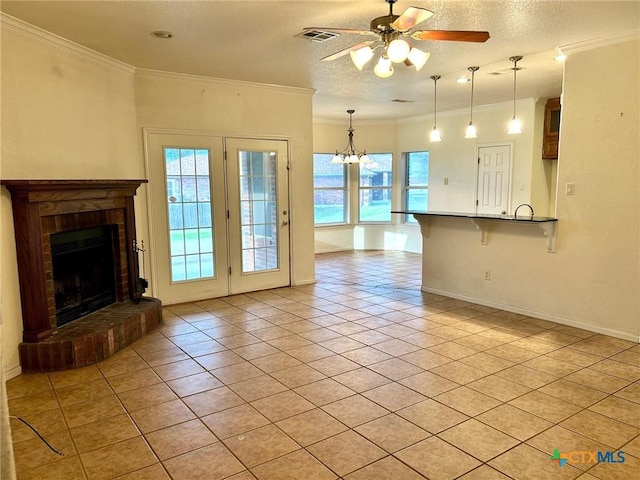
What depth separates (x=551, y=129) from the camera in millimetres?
6543

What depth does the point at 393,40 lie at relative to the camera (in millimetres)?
2748

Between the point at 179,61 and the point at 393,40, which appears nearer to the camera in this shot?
the point at 393,40

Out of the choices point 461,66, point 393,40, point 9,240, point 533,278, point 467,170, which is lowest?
point 533,278

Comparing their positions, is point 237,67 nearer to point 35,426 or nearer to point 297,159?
point 297,159

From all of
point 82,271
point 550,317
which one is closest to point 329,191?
point 550,317

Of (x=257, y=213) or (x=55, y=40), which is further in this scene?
(x=257, y=213)

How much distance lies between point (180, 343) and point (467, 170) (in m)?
5.71

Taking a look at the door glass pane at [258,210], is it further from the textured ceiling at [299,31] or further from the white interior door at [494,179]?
the white interior door at [494,179]

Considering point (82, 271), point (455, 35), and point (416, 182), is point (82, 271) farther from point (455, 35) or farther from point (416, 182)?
point (416, 182)

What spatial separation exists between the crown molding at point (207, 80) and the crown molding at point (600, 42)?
9.75ft

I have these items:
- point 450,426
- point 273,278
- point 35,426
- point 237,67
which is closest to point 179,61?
point 237,67

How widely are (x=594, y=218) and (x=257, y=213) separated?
365cm

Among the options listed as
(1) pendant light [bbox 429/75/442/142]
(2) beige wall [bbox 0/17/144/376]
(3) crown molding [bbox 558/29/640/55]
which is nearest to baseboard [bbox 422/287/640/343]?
(1) pendant light [bbox 429/75/442/142]

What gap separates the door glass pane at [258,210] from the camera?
18.3 feet
